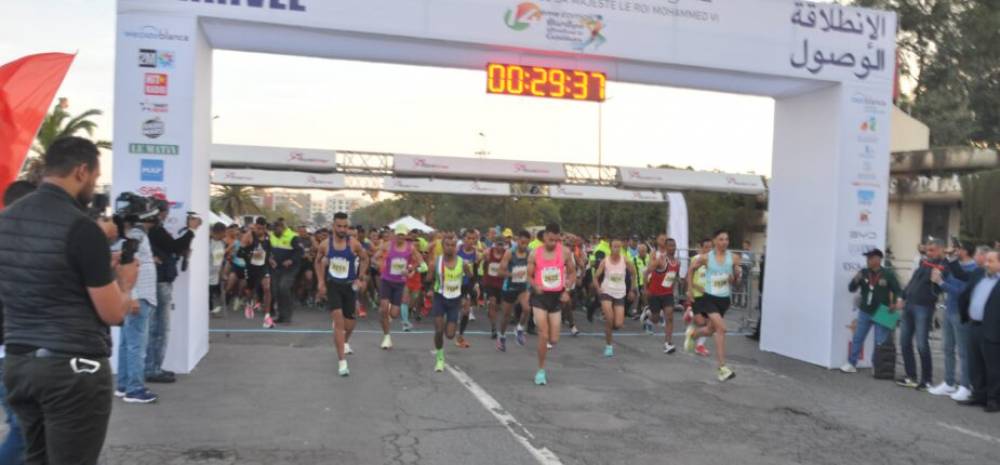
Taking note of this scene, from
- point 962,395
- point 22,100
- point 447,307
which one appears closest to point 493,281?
point 447,307

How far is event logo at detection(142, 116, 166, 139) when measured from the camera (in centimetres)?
872

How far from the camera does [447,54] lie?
33.2 ft


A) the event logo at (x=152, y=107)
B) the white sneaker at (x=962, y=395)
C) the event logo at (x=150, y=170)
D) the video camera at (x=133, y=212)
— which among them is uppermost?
the event logo at (x=152, y=107)

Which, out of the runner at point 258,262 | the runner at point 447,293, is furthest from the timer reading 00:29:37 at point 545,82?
the runner at point 258,262

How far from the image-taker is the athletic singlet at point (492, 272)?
13.0 meters

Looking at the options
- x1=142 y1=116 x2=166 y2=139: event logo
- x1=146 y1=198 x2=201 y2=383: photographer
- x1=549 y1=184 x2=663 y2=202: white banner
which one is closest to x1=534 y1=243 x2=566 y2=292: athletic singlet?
x1=146 y1=198 x2=201 y2=383: photographer

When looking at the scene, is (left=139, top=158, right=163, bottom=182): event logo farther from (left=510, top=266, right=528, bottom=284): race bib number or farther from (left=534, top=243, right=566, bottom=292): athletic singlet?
(left=510, top=266, right=528, bottom=284): race bib number

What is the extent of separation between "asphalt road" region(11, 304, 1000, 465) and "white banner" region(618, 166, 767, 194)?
2298 centimetres

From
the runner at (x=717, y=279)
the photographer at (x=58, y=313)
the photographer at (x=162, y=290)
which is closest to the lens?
the photographer at (x=58, y=313)

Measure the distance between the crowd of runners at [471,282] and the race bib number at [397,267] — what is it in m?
0.02

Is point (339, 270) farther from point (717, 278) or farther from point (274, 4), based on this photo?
point (717, 278)

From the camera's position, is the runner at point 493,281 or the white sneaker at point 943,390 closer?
the white sneaker at point 943,390

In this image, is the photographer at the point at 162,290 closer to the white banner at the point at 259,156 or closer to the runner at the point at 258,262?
the runner at the point at 258,262

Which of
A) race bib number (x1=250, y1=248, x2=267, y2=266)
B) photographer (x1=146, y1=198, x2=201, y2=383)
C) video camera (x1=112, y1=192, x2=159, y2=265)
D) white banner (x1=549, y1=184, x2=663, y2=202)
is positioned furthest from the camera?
white banner (x1=549, y1=184, x2=663, y2=202)
